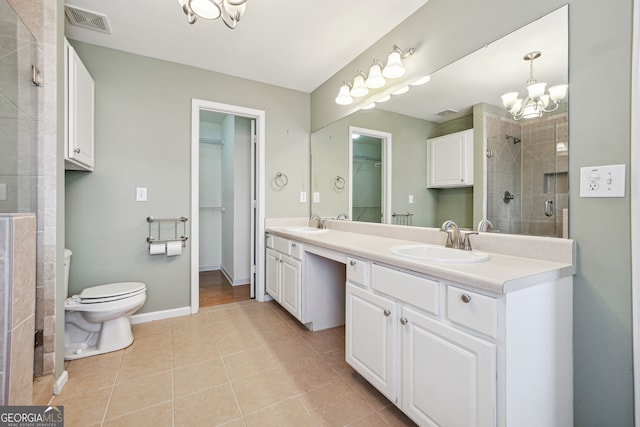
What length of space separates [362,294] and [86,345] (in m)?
2.00

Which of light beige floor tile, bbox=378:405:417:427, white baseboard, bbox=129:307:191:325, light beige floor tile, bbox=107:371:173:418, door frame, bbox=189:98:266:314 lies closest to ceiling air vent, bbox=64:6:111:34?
door frame, bbox=189:98:266:314

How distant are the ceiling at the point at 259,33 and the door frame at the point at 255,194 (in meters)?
0.36

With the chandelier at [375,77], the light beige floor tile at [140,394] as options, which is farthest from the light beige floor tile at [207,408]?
the chandelier at [375,77]

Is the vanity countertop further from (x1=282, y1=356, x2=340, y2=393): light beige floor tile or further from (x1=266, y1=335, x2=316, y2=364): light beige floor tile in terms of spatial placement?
(x1=266, y1=335, x2=316, y2=364): light beige floor tile

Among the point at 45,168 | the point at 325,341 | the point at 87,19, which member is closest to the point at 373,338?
the point at 325,341

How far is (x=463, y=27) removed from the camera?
1538mm

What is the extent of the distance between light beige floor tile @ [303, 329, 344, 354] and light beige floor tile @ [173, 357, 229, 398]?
2.09 ft

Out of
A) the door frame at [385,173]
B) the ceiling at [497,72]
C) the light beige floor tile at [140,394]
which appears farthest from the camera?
the door frame at [385,173]

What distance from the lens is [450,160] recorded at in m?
1.70

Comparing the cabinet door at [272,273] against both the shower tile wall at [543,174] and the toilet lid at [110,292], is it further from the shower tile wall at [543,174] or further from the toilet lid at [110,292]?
the shower tile wall at [543,174]

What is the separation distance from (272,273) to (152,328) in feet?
3.55

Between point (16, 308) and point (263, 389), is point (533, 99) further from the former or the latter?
point (16, 308)

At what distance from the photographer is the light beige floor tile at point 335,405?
→ 133 centimetres

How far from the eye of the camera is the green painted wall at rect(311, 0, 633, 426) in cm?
100
